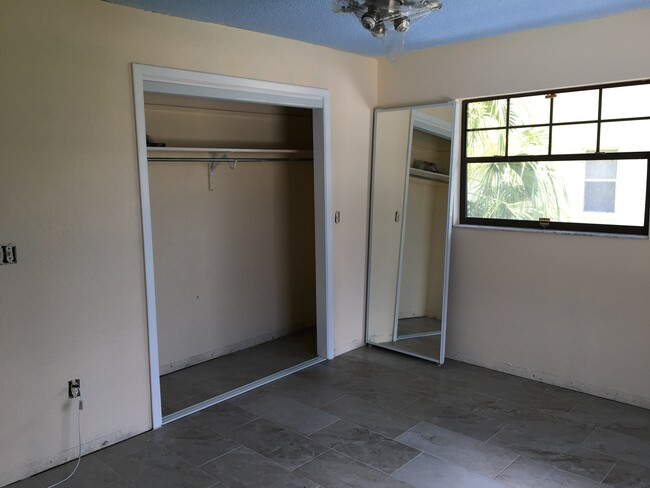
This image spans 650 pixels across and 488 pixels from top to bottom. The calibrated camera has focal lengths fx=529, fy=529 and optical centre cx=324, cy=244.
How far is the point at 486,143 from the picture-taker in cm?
421

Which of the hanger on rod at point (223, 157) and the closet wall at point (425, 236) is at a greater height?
the hanger on rod at point (223, 157)

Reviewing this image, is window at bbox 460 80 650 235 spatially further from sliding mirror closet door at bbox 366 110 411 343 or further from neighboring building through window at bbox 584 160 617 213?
A: sliding mirror closet door at bbox 366 110 411 343

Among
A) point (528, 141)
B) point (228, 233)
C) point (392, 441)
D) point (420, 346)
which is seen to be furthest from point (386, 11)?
point (420, 346)

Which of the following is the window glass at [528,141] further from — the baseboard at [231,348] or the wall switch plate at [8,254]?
the wall switch plate at [8,254]

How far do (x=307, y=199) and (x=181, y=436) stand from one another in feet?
8.97

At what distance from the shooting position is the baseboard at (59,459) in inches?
109

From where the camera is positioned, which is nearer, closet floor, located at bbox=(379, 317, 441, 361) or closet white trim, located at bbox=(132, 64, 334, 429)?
closet white trim, located at bbox=(132, 64, 334, 429)

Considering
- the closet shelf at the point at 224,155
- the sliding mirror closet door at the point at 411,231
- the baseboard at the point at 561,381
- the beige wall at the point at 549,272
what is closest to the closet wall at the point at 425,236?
the sliding mirror closet door at the point at 411,231

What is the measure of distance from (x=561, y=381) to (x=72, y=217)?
11.5 ft

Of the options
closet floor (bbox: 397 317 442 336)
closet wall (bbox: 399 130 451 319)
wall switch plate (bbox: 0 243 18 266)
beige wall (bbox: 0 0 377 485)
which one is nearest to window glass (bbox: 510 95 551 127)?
closet wall (bbox: 399 130 451 319)

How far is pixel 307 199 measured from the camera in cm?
532

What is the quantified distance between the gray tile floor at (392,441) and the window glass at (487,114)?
1998 millimetres

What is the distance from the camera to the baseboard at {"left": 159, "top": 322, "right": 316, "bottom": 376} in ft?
14.1

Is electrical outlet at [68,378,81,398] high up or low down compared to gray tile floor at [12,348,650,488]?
up
